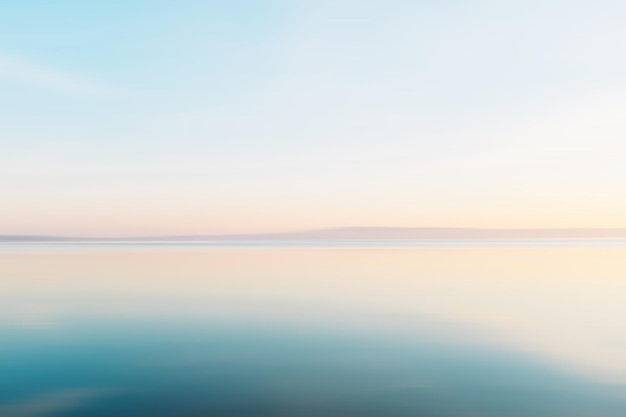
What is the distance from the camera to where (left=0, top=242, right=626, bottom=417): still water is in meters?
7.58

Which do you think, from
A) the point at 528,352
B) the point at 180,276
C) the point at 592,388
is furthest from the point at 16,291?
the point at 592,388

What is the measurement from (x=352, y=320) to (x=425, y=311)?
281 centimetres

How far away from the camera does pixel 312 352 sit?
10469 millimetres

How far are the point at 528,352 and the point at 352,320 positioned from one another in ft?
15.5

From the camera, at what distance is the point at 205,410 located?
7223 millimetres

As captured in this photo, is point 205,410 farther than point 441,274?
No

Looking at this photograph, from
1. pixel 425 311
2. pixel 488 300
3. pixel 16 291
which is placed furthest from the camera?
pixel 16 291

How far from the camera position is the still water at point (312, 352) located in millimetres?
7578

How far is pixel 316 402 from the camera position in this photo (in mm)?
7484

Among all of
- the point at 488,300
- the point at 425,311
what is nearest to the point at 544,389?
the point at 425,311

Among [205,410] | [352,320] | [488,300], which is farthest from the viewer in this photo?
[488,300]

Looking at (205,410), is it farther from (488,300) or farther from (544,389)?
(488,300)

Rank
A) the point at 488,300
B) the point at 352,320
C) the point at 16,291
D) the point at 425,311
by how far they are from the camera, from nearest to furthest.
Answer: the point at 352,320 → the point at 425,311 → the point at 488,300 → the point at 16,291

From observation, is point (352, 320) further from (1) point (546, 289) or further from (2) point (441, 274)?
(2) point (441, 274)
